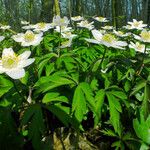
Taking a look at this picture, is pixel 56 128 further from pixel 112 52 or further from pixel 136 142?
pixel 112 52

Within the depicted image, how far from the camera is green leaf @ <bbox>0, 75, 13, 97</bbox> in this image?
2.30m

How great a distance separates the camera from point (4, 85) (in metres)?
2.38

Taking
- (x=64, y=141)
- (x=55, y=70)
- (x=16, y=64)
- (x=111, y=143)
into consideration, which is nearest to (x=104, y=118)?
(x=111, y=143)

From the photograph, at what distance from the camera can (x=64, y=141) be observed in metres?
2.58

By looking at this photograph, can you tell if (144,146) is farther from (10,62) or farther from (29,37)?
(29,37)

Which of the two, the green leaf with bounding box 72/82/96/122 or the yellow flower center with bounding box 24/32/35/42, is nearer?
the green leaf with bounding box 72/82/96/122

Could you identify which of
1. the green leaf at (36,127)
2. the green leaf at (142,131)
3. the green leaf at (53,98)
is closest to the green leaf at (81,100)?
the green leaf at (53,98)

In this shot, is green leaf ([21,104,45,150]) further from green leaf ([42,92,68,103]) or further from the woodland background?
the woodland background

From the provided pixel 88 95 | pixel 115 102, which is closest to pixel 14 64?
pixel 88 95

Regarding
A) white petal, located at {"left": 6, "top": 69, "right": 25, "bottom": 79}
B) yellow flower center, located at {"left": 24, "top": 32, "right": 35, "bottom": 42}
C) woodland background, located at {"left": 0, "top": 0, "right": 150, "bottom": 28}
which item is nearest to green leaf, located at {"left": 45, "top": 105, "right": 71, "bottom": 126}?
white petal, located at {"left": 6, "top": 69, "right": 25, "bottom": 79}

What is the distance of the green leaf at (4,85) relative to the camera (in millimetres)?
2305

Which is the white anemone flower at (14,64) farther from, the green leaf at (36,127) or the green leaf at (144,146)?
the green leaf at (144,146)

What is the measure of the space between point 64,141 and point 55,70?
52 centimetres

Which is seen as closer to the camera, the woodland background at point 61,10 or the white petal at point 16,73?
the white petal at point 16,73
